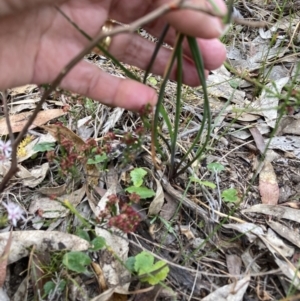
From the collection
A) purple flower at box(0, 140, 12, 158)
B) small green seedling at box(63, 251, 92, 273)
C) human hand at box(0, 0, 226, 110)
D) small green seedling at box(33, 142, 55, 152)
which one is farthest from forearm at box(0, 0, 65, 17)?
small green seedling at box(63, 251, 92, 273)

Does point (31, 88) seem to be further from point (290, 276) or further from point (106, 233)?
point (290, 276)

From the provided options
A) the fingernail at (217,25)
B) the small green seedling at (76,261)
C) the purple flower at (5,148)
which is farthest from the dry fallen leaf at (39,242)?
the fingernail at (217,25)

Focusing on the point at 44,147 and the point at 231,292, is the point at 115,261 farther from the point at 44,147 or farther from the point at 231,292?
the point at 44,147

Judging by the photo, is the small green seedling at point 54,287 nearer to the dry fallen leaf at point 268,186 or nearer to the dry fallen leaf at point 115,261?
the dry fallen leaf at point 115,261

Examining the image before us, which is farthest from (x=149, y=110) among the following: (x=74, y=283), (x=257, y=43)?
(x=257, y=43)

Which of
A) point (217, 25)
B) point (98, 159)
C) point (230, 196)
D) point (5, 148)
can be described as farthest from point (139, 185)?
point (217, 25)
